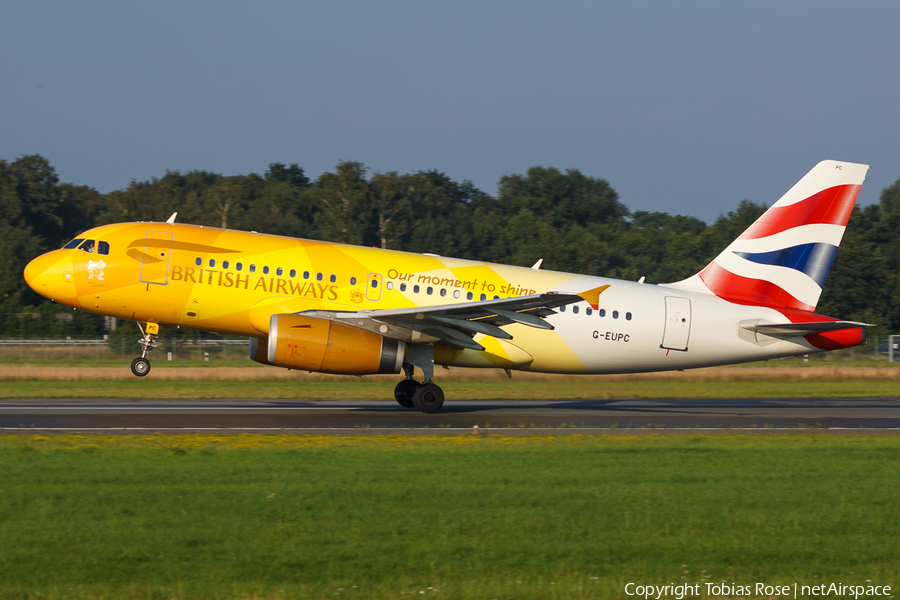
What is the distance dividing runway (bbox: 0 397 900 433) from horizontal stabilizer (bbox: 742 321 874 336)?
7.36 feet

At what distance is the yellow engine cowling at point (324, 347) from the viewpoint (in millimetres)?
20469

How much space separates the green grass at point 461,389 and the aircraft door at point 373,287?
6.08 m

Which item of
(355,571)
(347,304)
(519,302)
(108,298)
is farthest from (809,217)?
(355,571)

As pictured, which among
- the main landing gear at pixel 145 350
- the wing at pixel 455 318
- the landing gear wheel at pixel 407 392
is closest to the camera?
the wing at pixel 455 318

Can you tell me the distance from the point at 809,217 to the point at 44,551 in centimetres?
2204

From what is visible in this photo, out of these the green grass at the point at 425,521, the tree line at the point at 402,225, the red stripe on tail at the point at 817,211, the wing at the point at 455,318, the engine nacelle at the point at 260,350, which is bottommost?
the green grass at the point at 425,521

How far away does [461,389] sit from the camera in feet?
101

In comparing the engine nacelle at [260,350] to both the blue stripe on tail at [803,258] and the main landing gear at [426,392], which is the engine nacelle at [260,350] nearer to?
the main landing gear at [426,392]

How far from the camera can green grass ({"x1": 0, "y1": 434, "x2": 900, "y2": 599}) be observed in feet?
25.9

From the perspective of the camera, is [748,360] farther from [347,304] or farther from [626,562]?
[626,562]

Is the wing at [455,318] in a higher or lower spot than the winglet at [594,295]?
lower

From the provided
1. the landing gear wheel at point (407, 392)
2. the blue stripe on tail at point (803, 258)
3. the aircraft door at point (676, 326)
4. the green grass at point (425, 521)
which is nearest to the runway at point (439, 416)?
the landing gear wheel at point (407, 392)
